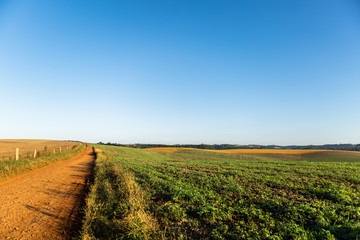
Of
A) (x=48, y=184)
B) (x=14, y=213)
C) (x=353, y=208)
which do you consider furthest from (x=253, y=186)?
(x=48, y=184)

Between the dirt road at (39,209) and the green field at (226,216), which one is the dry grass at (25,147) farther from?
the green field at (226,216)

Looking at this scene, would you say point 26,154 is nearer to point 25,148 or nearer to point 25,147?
point 25,148

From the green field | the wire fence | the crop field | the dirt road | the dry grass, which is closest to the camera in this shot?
the green field

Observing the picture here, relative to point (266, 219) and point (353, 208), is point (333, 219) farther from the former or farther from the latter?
point (266, 219)

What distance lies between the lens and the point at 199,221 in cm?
602

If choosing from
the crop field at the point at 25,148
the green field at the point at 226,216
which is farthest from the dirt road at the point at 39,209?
the crop field at the point at 25,148

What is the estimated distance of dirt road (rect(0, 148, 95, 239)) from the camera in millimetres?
5734

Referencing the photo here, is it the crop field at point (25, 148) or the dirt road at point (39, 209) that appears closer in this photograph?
the dirt road at point (39, 209)

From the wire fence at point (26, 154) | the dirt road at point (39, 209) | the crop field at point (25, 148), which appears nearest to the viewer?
the dirt road at point (39, 209)

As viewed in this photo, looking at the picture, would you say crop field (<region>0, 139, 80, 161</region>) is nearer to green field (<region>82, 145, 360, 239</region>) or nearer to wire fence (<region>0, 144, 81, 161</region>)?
wire fence (<region>0, 144, 81, 161</region>)

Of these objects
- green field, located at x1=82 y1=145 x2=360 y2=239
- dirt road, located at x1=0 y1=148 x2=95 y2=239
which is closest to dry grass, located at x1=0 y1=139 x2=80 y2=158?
dirt road, located at x1=0 y1=148 x2=95 y2=239

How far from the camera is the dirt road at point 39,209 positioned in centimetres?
573

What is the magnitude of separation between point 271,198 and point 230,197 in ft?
6.62

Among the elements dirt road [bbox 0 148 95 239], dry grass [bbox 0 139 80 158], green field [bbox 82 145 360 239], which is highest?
green field [bbox 82 145 360 239]
